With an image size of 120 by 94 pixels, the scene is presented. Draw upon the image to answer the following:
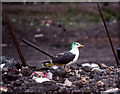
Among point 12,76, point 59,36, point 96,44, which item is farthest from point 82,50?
point 12,76

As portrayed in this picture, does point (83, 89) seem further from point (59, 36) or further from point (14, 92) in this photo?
point (59, 36)

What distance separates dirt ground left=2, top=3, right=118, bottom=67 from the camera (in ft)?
42.5

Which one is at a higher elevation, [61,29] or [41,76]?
[61,29]

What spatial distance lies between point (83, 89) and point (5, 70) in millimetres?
2174

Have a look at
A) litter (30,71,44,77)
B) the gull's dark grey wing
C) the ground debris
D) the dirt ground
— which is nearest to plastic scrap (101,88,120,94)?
the ground debris

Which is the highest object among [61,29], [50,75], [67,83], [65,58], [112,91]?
[61,29]

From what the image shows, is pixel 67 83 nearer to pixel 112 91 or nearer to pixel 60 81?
pixel 60 81

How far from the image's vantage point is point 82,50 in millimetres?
13547

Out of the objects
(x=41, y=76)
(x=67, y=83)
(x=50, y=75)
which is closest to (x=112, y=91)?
(x=67, y=83)

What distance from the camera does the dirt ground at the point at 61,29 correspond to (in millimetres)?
12953

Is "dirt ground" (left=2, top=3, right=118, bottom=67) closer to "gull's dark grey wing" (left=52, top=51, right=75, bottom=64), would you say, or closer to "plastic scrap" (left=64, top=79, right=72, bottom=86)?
"gull's dark grey wing" (left=52, top=51, right=75, bottom=64)

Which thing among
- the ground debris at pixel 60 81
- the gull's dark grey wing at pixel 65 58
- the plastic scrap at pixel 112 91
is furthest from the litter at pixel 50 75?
the plastic scrap at pixel 112 91

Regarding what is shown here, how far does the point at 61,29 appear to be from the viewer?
1695 centimetres

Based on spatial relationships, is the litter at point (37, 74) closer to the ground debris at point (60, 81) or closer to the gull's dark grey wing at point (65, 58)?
the ground debris at point (60, 81)
